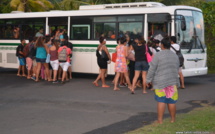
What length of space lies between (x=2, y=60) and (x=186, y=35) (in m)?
9.35

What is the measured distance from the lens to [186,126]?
8.20m

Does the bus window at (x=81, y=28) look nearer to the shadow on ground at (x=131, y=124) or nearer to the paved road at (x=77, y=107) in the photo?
the paved road at (x=77, y=107)

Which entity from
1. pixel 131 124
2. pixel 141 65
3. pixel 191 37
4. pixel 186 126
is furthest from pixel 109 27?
pixel 186 126

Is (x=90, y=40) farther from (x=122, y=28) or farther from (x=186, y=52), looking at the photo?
(x=186, y=52)

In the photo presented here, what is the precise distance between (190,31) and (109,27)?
331 cm

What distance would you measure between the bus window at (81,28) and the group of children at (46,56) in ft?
2.31

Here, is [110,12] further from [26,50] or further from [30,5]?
[30,5]

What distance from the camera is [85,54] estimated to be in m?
18.2

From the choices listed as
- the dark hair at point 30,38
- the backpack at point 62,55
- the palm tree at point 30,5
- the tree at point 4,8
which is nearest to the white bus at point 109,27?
the dark hair at point 30,38

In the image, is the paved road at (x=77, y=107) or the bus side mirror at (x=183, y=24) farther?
the bus side mirror at (x=183, y=24)

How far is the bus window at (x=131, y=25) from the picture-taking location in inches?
656

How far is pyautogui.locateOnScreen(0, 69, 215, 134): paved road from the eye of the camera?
28.6ft

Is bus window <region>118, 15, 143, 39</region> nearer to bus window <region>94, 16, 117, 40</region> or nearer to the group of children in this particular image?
bus window <region>94, 16, 117, 40</region>

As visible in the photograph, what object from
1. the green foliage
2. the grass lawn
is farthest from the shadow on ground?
the green foliage
